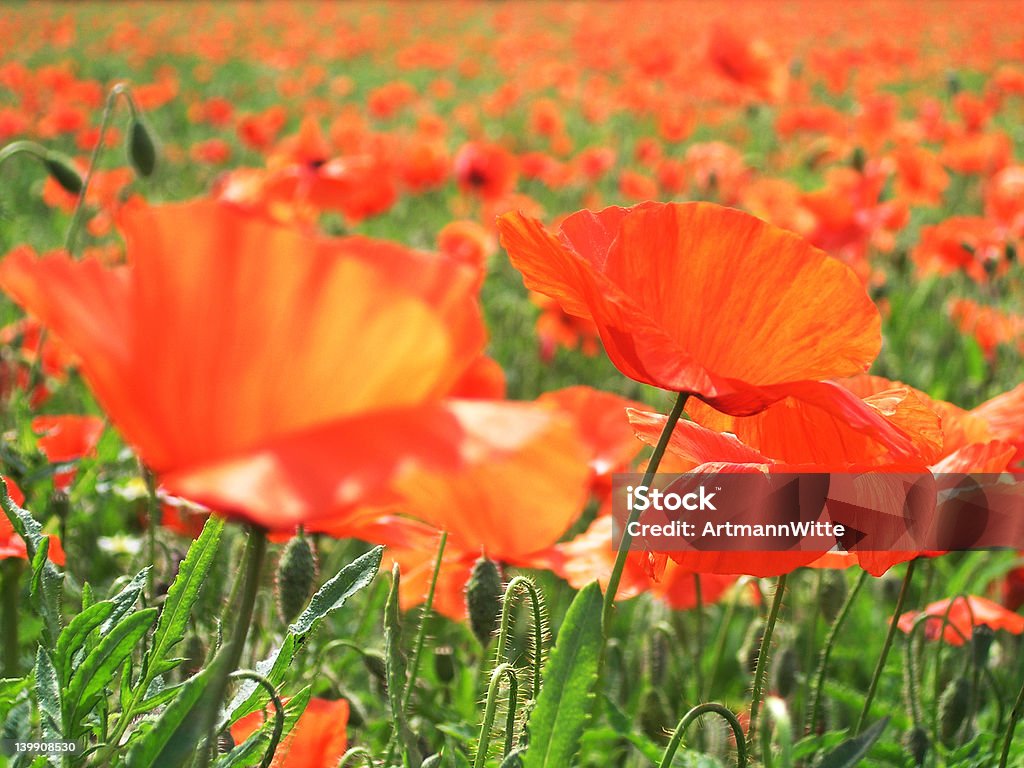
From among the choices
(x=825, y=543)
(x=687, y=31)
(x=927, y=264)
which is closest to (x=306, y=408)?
(x=825, y=543)

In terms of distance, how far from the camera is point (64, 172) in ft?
6.59

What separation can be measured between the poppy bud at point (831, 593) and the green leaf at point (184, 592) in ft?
2.97

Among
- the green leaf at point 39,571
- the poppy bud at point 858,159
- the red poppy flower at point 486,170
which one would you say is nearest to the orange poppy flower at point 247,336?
the green leaf at point 39,571

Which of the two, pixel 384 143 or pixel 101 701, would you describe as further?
pixel 384 143

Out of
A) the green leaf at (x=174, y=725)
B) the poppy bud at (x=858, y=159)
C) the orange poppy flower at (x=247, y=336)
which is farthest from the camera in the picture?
the poppy bud at (x=858, y=159)

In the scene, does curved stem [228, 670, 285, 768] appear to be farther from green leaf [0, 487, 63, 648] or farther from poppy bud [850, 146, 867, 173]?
poppy bud [850, 146, 867, 173]

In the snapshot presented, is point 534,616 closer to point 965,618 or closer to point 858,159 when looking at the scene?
point 965,618

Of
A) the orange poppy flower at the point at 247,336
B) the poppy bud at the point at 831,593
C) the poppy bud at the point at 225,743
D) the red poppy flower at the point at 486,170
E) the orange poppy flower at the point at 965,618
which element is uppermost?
the red poppy flower at the point at 486,170

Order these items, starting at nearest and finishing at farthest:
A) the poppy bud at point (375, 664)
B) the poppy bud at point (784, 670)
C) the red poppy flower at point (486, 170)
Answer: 1. the poppy bud at point (375, 664)
2. the poppy bud at point (784, 670)
3. the red poppy flower at point (486, 170)

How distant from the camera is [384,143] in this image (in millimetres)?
4230

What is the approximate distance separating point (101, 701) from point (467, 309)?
565 mm

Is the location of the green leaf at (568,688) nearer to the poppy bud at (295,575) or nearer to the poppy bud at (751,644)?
the poppy bud at (295,575)

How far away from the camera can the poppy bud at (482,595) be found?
3.62 feet

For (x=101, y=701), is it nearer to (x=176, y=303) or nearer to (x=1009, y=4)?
(x=176, y=303)
